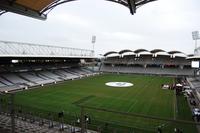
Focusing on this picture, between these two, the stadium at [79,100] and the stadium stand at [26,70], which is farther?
the stadium stand at [26,70]

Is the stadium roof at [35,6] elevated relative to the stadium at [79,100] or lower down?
elevated

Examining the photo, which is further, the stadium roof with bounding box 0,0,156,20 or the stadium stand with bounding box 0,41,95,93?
the stadium stand with bounding box 0,41,95,93

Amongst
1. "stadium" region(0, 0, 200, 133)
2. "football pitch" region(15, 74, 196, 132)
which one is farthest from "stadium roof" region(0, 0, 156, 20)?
"football pitch" region(15, 74, 196, 132)

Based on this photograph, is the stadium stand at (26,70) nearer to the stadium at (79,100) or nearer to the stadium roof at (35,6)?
the stadium at (79,100)

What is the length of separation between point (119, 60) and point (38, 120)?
69.4m

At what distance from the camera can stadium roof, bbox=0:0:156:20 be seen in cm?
948

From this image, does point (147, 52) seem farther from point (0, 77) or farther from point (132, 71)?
point (0, 77)

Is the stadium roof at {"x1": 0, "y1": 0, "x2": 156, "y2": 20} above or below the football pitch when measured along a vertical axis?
Answer: above

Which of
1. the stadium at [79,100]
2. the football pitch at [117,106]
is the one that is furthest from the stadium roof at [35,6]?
the football pitch at [117,106]

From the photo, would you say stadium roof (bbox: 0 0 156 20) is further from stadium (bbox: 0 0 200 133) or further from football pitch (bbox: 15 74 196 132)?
football pitch (bbox: 15 74 196 132)

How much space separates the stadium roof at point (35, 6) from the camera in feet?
31.1

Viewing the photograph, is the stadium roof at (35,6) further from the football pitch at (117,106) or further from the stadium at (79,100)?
the football pitch at (117,106)

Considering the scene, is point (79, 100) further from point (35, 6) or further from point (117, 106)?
point (35, 6)

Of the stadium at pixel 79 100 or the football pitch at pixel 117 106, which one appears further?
the football pitch at pixel 117 106
